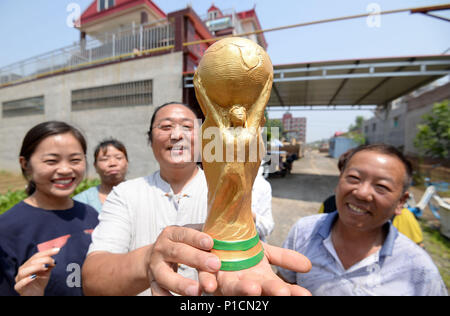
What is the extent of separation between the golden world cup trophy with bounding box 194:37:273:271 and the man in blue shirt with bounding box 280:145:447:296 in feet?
2.86

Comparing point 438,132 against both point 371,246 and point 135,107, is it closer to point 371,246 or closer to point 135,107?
point 371,246

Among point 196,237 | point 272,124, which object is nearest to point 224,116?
point 272,124

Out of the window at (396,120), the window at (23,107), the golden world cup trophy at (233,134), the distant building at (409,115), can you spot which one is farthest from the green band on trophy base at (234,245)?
the window at (396,120)

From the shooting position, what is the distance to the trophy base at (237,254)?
74 cm

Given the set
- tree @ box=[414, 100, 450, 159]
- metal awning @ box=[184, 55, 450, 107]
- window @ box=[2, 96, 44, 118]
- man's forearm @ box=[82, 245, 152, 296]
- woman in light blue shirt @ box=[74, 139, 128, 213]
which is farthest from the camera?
window @ box=[2, 96, 44, 118]

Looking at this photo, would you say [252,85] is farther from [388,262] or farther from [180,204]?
[388,262]

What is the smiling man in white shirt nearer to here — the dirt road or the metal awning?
the metal awning

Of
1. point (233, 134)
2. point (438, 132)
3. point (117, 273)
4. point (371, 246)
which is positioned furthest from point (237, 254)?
point (438, 132)

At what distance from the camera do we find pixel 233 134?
721 mm

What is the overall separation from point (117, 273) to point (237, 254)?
1.95 ft

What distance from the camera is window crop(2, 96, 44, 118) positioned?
912 cm

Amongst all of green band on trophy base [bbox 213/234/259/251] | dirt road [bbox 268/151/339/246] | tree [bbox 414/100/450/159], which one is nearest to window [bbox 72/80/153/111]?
green band on trophy base [bbox 213/234/259/251]

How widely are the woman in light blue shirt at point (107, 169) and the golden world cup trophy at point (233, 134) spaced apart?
1863 mm

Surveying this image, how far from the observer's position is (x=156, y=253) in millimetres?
805
